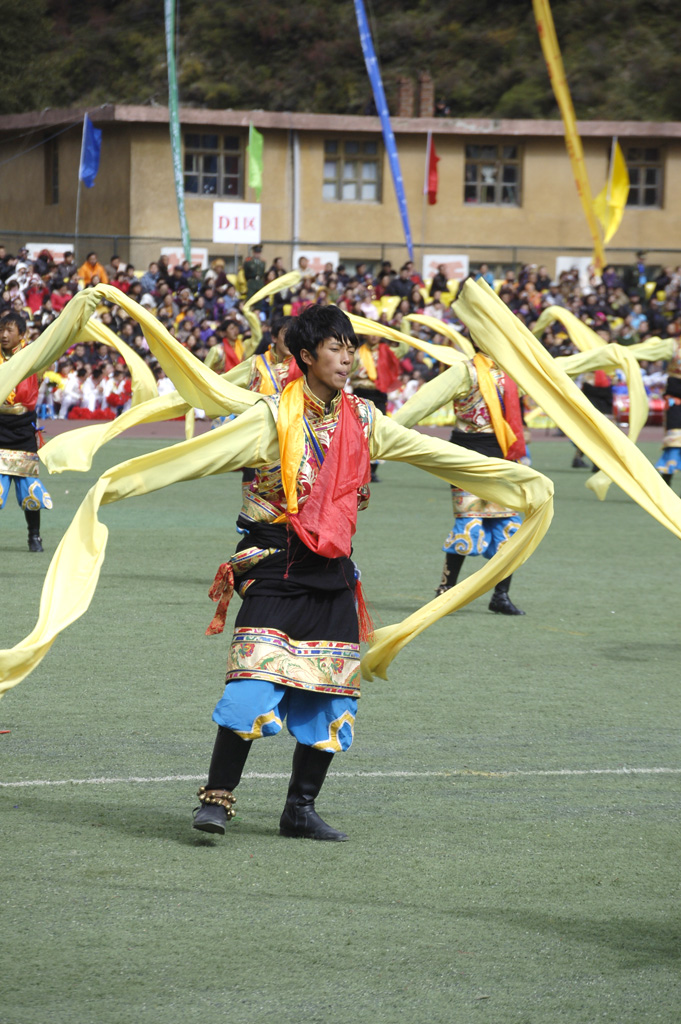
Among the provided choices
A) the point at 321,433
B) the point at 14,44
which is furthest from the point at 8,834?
the point at 14,44

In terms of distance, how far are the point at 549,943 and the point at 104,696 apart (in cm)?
330

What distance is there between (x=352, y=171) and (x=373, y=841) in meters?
34.0

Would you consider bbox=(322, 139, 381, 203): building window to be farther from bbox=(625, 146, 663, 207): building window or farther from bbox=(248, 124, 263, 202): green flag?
bbox=(625, 146, 663, 207): building window

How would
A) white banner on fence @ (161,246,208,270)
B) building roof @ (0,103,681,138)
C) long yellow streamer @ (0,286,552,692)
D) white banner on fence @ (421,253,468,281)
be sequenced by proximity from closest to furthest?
long yellow streamer @ (0,286,552,692), white banner on fence @ (161,246,208,270), white banner on fence @ (421,253,468,281), building roof @ (0,103,681,138)

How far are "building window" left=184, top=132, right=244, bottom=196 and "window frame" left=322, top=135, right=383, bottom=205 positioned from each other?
222cm

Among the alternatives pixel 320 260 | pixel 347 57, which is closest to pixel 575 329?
pixel 320 260

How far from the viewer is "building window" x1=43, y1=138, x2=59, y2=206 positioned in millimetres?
37406

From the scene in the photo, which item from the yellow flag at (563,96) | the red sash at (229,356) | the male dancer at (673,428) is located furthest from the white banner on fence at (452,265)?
the male dancer at (673,428)

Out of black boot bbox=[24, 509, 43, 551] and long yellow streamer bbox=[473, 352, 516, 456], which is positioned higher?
long yellow streamer bbox=[473, 352, 516, 456]

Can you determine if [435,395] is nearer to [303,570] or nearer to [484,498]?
[484,498]

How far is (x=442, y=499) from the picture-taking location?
16.3m

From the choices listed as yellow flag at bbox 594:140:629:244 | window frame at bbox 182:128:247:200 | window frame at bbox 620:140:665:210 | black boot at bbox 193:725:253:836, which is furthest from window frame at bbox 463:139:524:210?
black boot at bbox 193:725:253:836

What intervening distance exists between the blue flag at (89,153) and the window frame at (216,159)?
436cm

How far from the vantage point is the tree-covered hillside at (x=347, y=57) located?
49.2 metres
